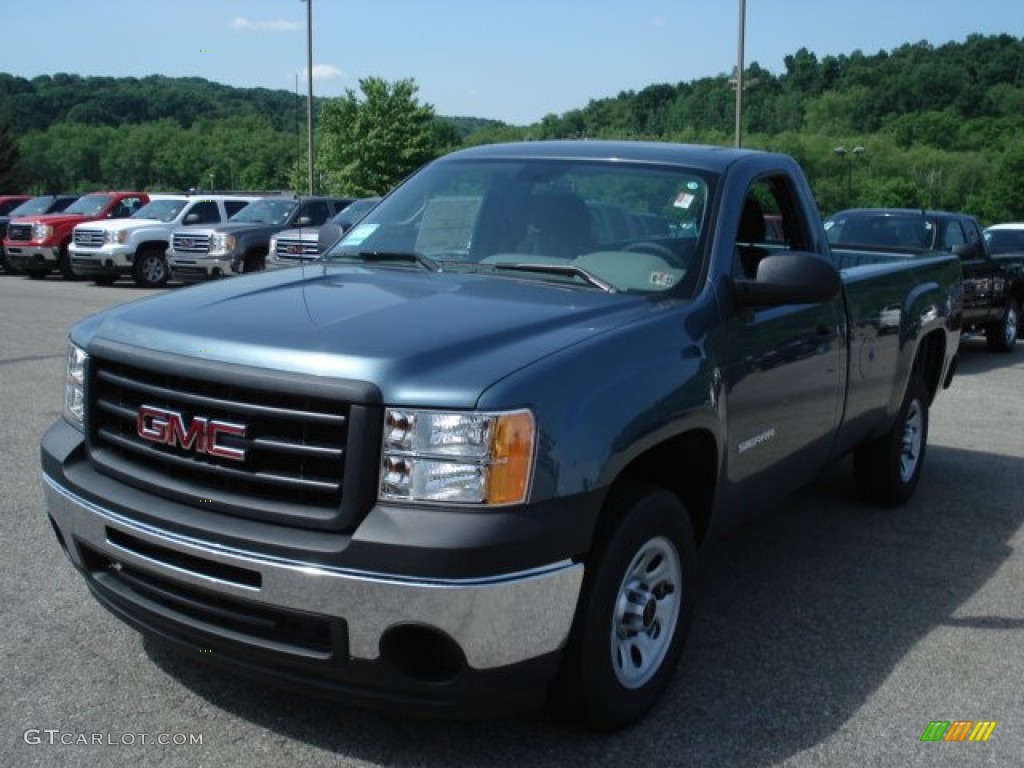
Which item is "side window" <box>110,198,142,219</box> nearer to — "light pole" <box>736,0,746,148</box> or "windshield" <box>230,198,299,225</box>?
"windshield" <box>230,198,299,225</box>

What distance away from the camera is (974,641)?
4246 mm

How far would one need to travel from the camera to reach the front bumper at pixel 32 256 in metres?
23.1

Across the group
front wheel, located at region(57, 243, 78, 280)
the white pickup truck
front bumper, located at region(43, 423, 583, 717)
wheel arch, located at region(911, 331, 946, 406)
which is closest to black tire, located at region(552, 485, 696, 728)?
front bumper, located at region(43, 423, 583, 717)

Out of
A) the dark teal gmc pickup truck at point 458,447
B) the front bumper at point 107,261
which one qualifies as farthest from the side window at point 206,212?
the dark teal gmc pickup truck at point 458,447

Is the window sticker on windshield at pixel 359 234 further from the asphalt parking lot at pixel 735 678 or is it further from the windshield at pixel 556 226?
the asphalt parking lot at pixel 735 678

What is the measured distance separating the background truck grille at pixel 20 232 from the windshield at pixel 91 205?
1.22 m

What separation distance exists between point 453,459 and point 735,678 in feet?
5.28

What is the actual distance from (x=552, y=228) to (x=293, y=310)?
1.24 meters

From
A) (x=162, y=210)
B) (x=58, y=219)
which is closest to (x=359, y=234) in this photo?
(x=162, y=210)

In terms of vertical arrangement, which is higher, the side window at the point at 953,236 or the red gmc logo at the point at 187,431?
the side window at the point at 953,236

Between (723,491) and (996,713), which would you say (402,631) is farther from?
(996,713)

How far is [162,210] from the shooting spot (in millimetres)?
22859

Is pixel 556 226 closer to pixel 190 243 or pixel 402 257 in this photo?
pixel 402 257

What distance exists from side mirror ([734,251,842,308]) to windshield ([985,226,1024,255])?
1380 cm
